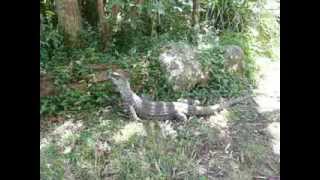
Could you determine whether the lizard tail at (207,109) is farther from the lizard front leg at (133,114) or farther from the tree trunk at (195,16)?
the tree trunk at (195,16)

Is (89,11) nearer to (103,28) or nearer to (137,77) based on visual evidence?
(103,28)

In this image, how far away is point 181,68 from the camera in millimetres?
4289

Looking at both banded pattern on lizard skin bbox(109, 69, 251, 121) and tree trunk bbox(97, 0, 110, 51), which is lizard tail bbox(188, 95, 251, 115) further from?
tree trunk bbox(97, 0, 110, 51)

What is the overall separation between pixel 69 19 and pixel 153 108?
1.64 m

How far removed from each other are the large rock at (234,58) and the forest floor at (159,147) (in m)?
0.90

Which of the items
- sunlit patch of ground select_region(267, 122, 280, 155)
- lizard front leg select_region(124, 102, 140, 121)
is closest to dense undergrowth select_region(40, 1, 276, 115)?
lizard front leg select_region(124, 102, 140, 121)

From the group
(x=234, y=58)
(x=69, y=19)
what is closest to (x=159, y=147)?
(x=234, y=58)

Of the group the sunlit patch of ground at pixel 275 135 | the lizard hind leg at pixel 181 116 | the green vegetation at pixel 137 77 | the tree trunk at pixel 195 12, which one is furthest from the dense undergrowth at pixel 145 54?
the sunlit patch of ground at pixel 275 135

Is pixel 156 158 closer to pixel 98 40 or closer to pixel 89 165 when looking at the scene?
pixel 89 165

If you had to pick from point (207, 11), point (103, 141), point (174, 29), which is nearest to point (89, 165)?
point (103, 141)

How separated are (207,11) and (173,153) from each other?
2.84 meters

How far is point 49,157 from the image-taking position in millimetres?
3193

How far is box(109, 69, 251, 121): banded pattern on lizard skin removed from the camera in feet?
12.3

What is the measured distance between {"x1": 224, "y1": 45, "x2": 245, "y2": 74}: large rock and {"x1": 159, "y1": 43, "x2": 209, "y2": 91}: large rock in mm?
448
